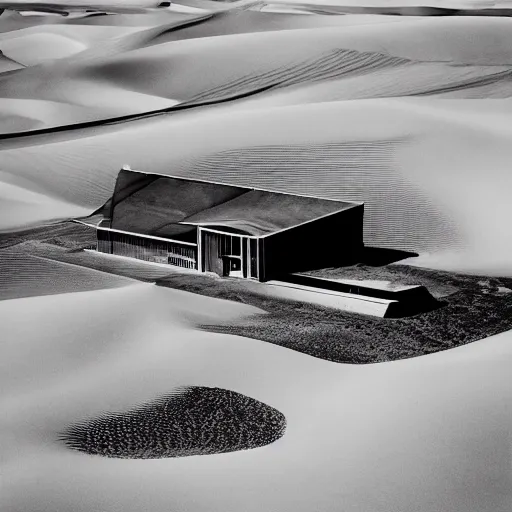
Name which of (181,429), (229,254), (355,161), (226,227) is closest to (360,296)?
(229,254)

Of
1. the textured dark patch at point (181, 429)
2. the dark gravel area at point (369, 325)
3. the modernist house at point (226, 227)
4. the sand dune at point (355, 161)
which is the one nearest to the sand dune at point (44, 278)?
the dark gravel area at point (369, 325)

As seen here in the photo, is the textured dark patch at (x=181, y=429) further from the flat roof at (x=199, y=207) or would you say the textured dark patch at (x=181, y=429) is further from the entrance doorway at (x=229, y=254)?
the flat roof at (x=199, y=207)

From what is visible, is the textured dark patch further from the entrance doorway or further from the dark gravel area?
Result: the entrance doorway

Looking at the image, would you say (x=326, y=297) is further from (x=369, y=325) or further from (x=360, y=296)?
(x=369, y=325)

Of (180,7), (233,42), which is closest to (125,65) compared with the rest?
(233,42)

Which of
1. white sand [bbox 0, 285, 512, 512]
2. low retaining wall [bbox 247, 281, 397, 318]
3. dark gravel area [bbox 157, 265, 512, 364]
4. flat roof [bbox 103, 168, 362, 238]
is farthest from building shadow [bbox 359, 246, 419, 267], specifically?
white sand [bbox 0, 285, 512, 512]

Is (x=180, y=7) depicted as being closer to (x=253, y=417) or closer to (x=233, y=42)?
(x=233, y=42)
